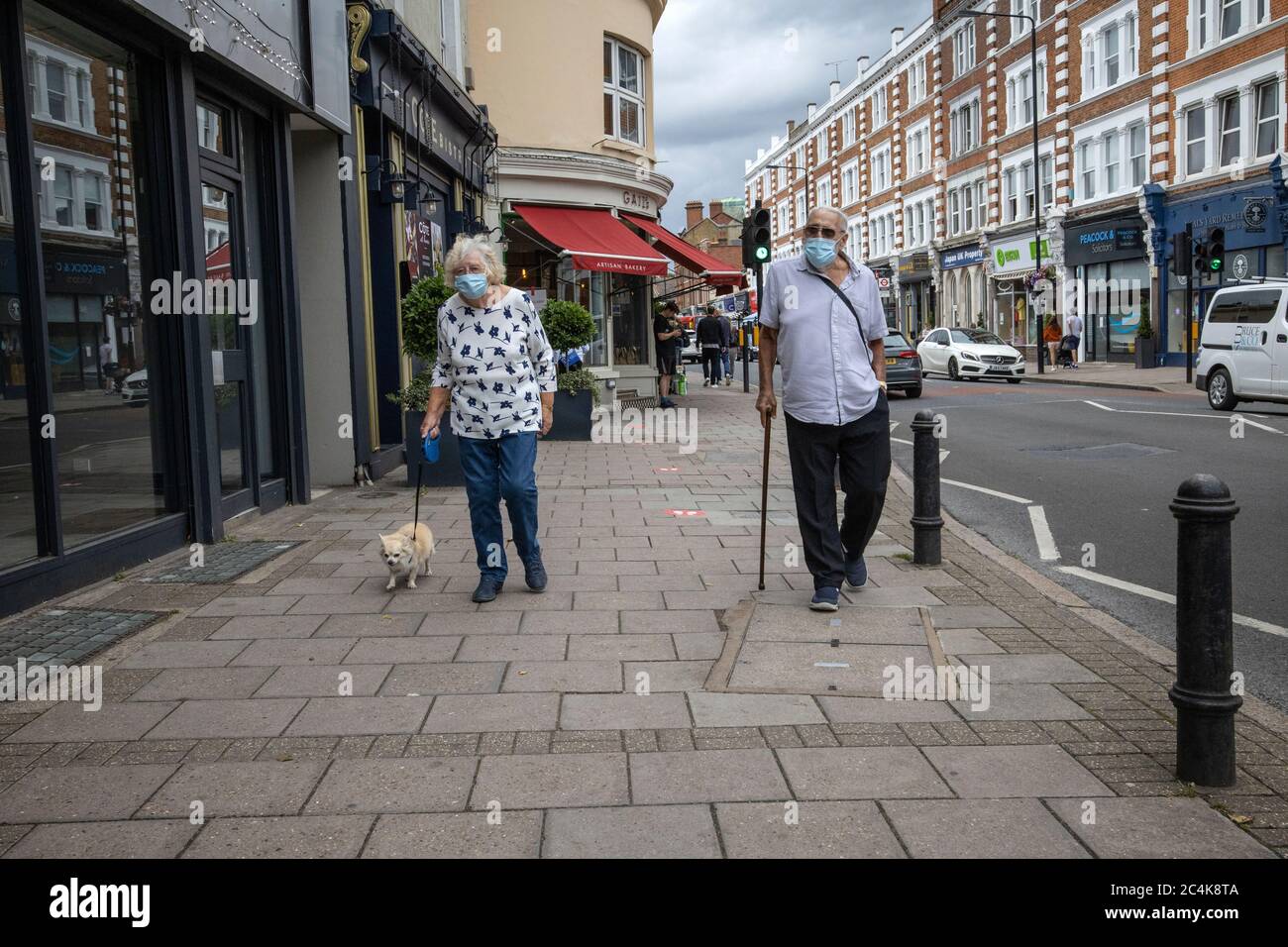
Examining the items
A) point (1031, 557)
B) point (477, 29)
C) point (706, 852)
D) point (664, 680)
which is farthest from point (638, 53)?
point (706, 852)

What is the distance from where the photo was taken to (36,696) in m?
4.68

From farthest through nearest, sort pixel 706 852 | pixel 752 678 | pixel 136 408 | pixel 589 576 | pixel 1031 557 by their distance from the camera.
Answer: pixel 1031 557
pixel 136 408
pixel 589 576
pixel 752 678
pixel 706 852

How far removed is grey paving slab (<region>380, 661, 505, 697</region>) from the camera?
476 cm

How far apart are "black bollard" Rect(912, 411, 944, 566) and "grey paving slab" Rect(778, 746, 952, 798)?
10.9 ft

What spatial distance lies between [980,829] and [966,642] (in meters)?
2.18

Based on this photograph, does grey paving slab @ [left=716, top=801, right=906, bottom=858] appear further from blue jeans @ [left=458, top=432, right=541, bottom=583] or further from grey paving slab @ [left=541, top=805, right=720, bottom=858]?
blue jeans @ [left=458, top=432, right=541, bottom=583]

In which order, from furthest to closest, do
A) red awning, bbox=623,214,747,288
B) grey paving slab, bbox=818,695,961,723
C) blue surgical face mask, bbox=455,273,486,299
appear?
red awning, bbox=623,214,747,288 < blue surgical face mask, bbox=455,273,486,299 < grey paving slab, bbox=818,695,961,723

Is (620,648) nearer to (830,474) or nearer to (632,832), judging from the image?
(830,474)

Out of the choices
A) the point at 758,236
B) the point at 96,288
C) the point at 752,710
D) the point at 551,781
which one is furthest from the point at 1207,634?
the point at 758,236

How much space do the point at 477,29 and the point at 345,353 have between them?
36.3 ft

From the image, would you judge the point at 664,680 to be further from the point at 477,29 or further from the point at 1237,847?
the point at 477,29

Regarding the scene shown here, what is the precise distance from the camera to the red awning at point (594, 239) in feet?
61.5

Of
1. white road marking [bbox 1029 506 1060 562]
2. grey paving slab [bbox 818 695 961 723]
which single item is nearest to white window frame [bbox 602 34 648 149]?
white road marking [bbox 1029 506 1060 562]

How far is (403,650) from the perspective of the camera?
538 centimetres
